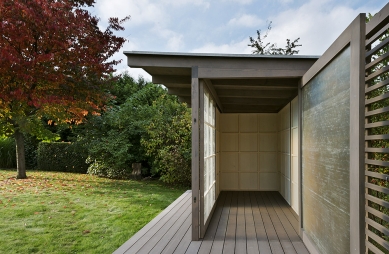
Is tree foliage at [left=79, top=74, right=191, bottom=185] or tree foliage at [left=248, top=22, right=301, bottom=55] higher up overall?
tree foliage at [left=248, top=22, right=301, bottom=55]

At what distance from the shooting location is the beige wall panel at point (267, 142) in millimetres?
7215

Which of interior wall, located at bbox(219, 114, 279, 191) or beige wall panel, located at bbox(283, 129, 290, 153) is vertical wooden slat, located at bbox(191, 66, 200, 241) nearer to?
beige wall panel, located at bbox(283, 129, 290, 153)

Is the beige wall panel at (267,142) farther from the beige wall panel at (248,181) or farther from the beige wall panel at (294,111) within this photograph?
the beige wall panel at (294,111)

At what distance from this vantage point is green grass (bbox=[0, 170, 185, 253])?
421 centimetres

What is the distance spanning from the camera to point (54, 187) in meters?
7.77

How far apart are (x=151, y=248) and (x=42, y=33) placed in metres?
4.80

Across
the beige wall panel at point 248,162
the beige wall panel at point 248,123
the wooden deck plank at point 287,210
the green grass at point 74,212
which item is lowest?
the green grass at point 74,212

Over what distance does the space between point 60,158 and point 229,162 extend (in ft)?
24.0

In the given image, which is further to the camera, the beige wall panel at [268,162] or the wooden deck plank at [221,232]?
the beige wall panel at [268,162]

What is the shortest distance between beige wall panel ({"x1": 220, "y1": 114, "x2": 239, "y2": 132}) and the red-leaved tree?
3016mm

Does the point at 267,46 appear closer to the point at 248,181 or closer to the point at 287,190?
the point at 248,181

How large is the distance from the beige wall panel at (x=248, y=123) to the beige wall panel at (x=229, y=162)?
67cm

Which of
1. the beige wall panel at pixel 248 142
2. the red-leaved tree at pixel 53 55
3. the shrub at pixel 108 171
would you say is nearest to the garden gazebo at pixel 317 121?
the beige wall panel at pixel 248 142

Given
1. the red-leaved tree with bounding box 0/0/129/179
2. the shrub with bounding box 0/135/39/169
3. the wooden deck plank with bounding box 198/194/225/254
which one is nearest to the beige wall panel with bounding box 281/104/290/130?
the wooden deck plank with bounding box 198/194/225/254
